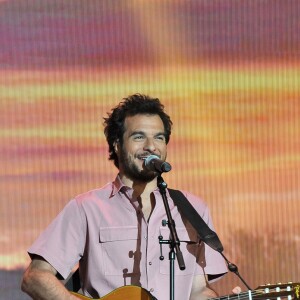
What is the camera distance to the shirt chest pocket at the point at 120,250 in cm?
325

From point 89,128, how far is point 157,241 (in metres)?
1.25

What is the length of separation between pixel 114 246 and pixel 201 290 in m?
0.43

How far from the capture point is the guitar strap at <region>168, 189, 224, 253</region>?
324 centimetres

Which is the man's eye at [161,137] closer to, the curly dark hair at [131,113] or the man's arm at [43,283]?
the curly dark hair at [131,113]

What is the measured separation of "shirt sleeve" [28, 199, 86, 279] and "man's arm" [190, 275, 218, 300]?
501 mm

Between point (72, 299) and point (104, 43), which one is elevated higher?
point (104, 43)

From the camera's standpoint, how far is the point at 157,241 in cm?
330

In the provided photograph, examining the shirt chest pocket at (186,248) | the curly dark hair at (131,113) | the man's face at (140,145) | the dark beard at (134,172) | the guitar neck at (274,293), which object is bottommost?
the guitar neck at (274,293)

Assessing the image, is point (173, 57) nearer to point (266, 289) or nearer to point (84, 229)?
point (84, 229)

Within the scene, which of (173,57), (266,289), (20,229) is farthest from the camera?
(173,57)

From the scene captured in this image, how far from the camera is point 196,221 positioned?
3.32 metres

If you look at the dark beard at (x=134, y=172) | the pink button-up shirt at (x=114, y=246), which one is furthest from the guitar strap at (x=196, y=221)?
the dark beard at (x=134, y=172)

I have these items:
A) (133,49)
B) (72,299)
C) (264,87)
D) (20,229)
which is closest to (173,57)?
(133,49)

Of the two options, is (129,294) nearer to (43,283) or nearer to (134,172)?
(43,283)
